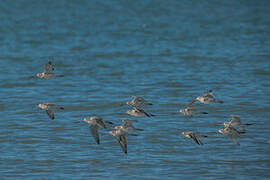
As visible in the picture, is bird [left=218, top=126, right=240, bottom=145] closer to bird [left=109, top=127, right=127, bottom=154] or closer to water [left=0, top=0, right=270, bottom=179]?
water [left=0, top=0, right=270, bottom=179]

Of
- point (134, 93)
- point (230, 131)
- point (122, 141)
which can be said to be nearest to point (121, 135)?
point (122, 141)

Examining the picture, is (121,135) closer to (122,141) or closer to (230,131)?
(122,141)

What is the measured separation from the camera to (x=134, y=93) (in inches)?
1021

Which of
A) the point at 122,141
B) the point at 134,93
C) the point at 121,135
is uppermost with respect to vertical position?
the point at 134,93

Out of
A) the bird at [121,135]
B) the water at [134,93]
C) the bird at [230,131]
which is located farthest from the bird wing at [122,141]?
the bird at [230,131]

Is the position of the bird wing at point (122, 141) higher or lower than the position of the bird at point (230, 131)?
lower

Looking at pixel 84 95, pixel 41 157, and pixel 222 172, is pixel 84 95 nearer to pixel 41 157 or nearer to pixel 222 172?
pixel 41 157

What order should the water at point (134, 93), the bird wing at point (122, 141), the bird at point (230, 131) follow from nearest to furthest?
1. the water at point (134, 93)
2. the bird wing at point (122, 141)
3. the bird at point (230, 131)

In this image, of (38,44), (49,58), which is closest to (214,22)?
(38,44)

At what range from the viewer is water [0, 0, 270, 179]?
A: 1652cm

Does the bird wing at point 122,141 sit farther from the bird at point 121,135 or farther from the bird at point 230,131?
the bird at point 230,131

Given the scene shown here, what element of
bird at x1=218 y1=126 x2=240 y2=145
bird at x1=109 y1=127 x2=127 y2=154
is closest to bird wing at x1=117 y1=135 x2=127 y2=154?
bird at x1=109 y1=127 x2=127 y2=154

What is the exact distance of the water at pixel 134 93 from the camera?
54.2ft

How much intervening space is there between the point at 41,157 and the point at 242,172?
559cm
